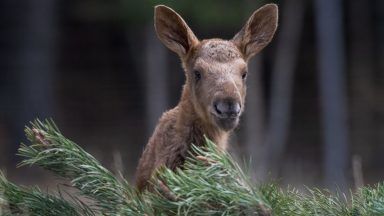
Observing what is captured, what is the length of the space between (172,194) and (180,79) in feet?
55.4

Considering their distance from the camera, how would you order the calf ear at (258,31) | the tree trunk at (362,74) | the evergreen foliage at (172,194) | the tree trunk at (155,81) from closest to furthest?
the evergreen foliage at (172,194) → the calf ear at (258,31) → the tree trunk at (155,81) → the tree trunk at (362,74)

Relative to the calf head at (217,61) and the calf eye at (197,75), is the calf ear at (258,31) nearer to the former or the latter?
the calf head at (217,61)

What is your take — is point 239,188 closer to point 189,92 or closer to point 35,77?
point 189,92

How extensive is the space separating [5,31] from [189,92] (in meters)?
14.8

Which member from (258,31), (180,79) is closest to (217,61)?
(258,31)

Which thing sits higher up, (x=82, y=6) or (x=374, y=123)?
(x=82, y=6)

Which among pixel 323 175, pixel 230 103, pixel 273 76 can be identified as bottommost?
pixel 323 175

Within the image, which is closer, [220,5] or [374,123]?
[220,5]

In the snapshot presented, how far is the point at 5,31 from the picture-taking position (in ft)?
68.6

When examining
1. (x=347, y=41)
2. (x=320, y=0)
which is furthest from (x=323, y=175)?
(x=347, y=41)

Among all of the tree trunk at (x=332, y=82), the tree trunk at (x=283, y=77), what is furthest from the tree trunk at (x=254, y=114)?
the tree trunk at (x=332, y=82)

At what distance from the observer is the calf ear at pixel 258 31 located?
667 centimetres

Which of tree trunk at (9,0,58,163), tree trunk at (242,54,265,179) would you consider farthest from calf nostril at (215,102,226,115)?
tree trunk at (9,0,58,163)

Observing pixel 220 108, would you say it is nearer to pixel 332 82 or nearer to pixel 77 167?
pixel 77 167
